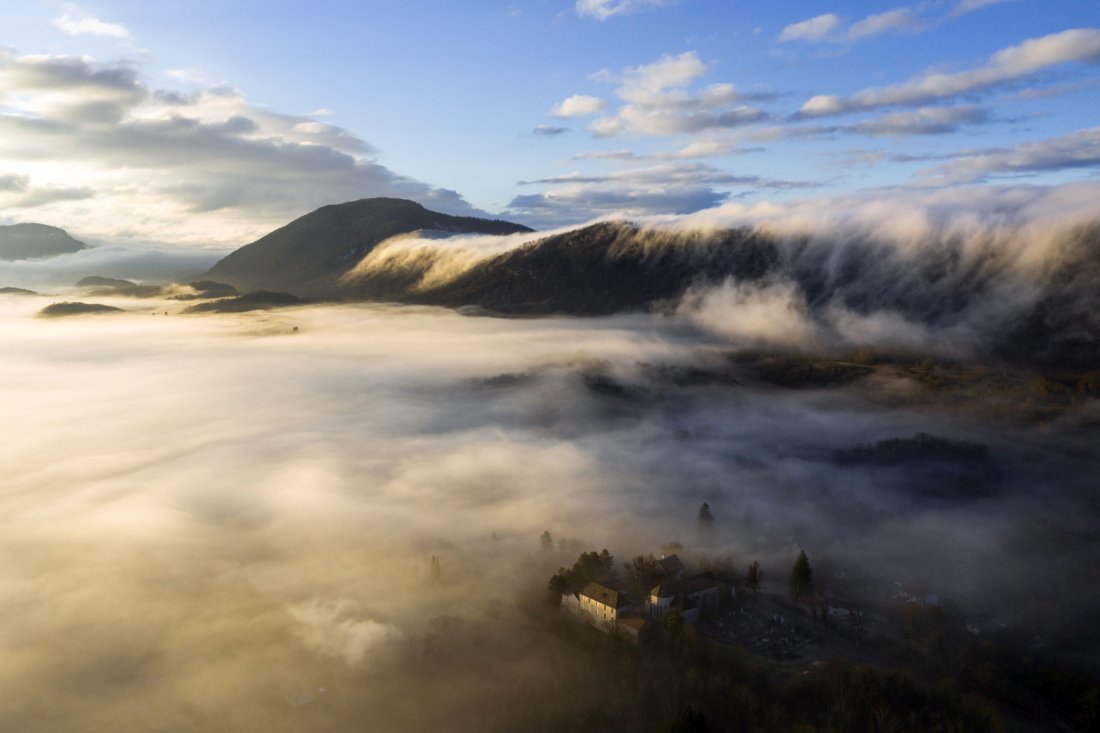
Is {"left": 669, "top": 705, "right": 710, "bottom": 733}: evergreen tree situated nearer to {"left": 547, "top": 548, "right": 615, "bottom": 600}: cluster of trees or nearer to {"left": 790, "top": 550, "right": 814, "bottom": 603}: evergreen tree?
{"left": 547, "top": 548, "right": 615, "bottom": 600}: cluster of trees

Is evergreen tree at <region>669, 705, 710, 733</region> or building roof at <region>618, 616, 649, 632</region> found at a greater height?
building roof at <region>618, 616, 649, 632</region>

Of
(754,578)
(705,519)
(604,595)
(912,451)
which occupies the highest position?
(912,451)

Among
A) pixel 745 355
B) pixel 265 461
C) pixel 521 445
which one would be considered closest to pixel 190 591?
pixel 265 461

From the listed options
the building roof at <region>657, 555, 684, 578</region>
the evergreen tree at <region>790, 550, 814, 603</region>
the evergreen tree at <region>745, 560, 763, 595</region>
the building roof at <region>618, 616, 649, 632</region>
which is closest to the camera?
the building roof at <region>618, 616, 649, 632</region>

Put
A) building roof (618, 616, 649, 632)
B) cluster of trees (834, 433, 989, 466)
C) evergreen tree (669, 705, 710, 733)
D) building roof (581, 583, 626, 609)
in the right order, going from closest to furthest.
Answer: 1. evergreen tree (669, 705, 710, 733)
2. building roof (618, 616, 649, 632)
3. building roof (581, 583, 626, 609)
4. cluster of trees (834, 433, 989, 466)

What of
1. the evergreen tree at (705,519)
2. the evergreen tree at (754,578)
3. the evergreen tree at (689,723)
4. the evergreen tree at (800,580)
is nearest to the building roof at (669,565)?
the evergreen tree at (754,578)

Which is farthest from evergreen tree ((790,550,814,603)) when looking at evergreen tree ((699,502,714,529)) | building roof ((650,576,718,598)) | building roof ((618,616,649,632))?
building roof ((618,616,649,632))

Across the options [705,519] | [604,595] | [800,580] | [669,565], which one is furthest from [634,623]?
[705,519]

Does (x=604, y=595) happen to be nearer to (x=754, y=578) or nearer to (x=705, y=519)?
(x=754, y=578)
